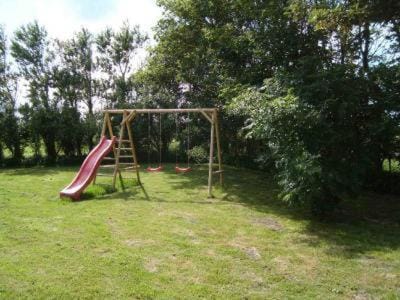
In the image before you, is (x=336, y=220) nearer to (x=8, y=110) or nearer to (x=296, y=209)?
(x=296, y=209)

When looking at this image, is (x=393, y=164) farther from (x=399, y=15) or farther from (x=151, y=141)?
(x=151, y=141)

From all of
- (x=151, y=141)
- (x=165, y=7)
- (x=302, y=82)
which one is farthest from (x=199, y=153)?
(x=302, y=82)

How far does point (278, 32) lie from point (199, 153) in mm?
8579

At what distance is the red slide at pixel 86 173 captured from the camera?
374 inches

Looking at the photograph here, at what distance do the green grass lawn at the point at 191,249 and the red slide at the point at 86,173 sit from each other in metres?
0.26

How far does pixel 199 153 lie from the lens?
18281mm

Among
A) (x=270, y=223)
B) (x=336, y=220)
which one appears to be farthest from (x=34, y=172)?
(x=336, y=220)

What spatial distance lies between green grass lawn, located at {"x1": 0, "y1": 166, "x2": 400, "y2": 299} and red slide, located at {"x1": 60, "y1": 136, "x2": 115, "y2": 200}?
0.26 metres

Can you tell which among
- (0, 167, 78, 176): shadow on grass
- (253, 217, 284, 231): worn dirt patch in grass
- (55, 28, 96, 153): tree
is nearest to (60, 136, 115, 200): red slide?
(253, 217, 284, 231): worn dirt patch in grass

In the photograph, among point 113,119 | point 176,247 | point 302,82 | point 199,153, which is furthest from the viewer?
point 113,119

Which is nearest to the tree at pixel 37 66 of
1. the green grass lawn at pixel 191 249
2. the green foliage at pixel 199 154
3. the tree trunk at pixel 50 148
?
the tree trunk at pixel 50 148

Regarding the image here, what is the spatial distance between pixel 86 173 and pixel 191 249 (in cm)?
583

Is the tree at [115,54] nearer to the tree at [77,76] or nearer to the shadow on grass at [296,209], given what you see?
the tree at [77,76]

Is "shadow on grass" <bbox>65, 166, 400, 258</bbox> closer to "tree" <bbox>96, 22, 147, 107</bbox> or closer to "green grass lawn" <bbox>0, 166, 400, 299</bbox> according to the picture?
"green grass lawn" <bbox>0, 166, 400, 299</bbox>
